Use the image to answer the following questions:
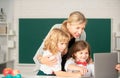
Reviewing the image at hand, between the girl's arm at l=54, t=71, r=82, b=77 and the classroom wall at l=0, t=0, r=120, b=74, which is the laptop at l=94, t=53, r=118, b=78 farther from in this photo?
the classroom wall at l=0, t=0, r=120, b=74

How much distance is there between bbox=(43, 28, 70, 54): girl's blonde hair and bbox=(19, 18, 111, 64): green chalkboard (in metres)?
2.41

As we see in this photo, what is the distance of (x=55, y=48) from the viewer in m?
1.94

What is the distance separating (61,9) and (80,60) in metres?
2.55

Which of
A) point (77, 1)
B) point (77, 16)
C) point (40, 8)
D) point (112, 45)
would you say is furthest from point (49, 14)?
point (77, 16)

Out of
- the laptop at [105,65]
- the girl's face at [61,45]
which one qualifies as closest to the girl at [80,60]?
the girl's face at [61,45]

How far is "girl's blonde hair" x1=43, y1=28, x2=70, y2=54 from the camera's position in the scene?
1.93 metres

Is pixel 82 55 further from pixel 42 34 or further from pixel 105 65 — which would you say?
pixel 42 34

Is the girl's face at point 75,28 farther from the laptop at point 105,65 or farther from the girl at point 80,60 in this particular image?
the laptop at point 105,65

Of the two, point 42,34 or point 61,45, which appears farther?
point 42,34

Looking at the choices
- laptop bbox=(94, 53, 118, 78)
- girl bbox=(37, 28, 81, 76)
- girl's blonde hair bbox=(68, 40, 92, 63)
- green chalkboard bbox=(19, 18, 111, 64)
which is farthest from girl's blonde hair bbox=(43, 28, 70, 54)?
green chalkboard bbox=(19, 18, 111, 64)

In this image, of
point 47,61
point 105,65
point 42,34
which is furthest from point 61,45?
point 42,34

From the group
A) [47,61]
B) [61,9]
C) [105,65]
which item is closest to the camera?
[105,65]

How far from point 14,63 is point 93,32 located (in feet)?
4.91

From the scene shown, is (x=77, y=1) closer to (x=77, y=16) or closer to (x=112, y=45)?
(x=112, y=45)
